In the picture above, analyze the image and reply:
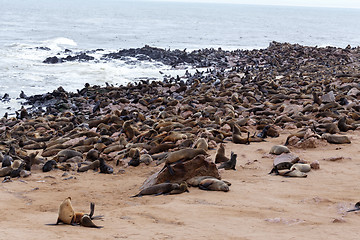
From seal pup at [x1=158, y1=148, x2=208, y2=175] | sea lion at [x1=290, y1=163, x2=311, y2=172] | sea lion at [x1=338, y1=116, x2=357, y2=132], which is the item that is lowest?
sea lion at [x1=290, y1=163, x2=311, y2=172]

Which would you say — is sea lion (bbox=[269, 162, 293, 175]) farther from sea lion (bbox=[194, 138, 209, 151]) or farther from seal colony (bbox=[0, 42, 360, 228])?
sea lion (bbox=[194, 138, 209, 151])

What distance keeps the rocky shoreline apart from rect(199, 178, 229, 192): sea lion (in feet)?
0.92

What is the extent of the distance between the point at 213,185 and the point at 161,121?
15.0 ft

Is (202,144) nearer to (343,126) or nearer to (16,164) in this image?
(343,126)

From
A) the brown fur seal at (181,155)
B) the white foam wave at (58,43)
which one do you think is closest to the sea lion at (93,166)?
the brown fur seal at (181,155)

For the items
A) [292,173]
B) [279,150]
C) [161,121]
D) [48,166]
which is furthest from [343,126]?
[48,166]

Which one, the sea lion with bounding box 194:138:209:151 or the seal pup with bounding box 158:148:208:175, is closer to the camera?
the seal pup with bounding box 158:148:208:175

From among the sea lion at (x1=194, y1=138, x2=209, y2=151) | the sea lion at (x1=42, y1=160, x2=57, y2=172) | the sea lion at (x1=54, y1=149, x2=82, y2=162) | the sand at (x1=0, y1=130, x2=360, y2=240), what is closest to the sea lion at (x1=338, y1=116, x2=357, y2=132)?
the sand at (x1=0, y1=130, x2=360, y2=240)

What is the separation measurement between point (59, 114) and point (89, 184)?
8083 mm

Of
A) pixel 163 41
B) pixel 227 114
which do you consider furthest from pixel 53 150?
pixel 163 41

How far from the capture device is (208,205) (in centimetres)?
516

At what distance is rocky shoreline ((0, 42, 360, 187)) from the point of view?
27.1 ft

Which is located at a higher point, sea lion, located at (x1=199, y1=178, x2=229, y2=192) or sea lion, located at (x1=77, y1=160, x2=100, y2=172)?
sea lion, located at (x1=199, y1=178, x2=229, y2=192)

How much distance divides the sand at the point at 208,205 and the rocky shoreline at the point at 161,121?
2.05 feet
